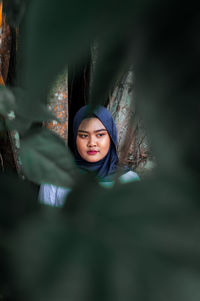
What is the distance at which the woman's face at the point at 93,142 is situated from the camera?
1189mm

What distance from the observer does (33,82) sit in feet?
0.33

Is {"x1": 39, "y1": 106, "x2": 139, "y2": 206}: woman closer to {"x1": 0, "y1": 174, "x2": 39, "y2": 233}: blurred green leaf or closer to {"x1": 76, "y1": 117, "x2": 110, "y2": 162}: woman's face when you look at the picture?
{"x1": 76, "y1": 117, "x2": 110, "y2": 162}: woman's face

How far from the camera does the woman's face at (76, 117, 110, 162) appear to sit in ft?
3.90

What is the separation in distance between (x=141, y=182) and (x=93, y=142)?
1.06 meters

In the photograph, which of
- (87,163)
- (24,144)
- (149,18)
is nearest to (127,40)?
(149,18)

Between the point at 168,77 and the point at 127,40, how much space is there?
20mm

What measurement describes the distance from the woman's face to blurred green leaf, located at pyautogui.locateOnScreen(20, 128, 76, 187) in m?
0.92

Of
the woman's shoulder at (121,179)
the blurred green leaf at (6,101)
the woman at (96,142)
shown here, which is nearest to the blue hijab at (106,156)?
the woman at (96,142)

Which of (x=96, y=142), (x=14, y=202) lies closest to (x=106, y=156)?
(x=96, y=142)

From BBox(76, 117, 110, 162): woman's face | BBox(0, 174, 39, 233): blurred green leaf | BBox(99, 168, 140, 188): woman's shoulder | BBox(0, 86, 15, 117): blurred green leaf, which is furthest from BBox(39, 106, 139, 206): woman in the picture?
BBox(0, 174, 39, 233): blurred green leaf

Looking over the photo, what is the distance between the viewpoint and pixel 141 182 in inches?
4.6

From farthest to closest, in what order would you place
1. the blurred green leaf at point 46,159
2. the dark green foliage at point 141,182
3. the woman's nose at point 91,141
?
the woman's nose at point 91,141
the blurred green leaf at point 46,159
the dark green foliage at point 141,182

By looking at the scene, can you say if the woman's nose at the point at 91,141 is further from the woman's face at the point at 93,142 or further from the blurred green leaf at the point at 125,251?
the blurred green leaf at the point at 125,251

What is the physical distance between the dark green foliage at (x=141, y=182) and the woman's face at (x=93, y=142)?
1063 millimetres
